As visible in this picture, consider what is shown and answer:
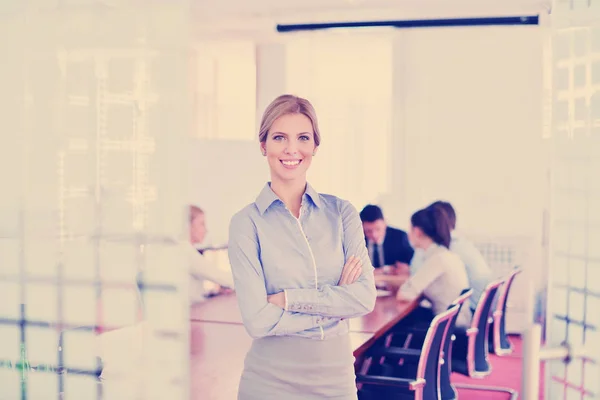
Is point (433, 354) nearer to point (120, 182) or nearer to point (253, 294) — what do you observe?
point (253, 294)

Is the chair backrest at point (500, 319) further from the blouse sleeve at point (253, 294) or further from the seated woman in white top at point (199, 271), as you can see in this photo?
the blouse sleeve at point (253, 294)

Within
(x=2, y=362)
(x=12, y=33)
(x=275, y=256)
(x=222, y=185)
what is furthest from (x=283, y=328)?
(x=222, y=185)

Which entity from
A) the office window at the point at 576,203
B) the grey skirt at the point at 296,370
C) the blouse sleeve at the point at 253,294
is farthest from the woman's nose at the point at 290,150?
the office window at the point at 576,203

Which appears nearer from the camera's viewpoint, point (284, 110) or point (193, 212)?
point (284, 110)

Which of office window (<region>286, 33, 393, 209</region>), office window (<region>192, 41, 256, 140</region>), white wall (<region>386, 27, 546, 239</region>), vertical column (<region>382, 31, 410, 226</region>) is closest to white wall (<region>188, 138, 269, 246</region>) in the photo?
office window (<region>192, 41, 256, 140</region>)

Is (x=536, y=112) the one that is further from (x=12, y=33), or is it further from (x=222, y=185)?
(x=12, y=33)

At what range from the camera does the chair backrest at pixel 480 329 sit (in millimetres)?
4496

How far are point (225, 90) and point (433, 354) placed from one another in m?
5.66

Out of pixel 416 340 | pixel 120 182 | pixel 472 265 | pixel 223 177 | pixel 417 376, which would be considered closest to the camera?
pixel 120 182

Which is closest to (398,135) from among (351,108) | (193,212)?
(351,108)

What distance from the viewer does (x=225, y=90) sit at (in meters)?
8.53

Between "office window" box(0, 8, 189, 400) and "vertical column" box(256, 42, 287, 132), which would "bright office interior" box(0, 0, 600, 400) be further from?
"vertical column" box(256, 42, 287, 132)

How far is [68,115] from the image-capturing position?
7.06 feet

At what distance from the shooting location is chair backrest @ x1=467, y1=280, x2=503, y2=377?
14.8ft
